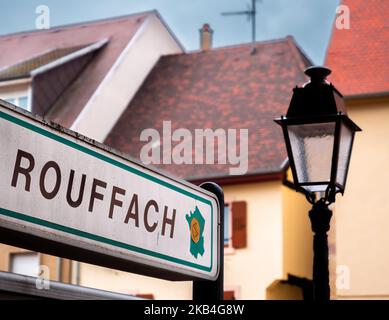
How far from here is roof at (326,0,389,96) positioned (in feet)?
67.8

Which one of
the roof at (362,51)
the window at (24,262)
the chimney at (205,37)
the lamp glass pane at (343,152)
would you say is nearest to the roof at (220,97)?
the chimney at (205,37)

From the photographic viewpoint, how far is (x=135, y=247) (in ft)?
9.18

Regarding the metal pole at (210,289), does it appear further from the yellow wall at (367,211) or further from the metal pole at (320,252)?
the yellow wall at (367,211)

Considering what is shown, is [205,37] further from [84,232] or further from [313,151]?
[84,232]

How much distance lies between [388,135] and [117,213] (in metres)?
18.8

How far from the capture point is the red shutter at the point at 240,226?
23.2 metres

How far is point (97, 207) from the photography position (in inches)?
103

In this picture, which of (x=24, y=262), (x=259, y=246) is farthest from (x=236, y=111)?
(x=24, y=262)

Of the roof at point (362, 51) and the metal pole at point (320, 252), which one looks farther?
the roof at point (362, 51)

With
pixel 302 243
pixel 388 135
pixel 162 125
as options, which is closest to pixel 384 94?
pixel 388 135

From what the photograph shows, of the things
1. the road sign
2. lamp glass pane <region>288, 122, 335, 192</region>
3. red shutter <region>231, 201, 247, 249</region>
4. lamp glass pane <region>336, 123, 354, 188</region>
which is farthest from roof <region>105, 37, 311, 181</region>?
the road sign

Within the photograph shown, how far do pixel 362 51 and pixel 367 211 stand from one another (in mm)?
3616

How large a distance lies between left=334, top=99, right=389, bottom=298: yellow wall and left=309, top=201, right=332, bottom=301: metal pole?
48.4ft
